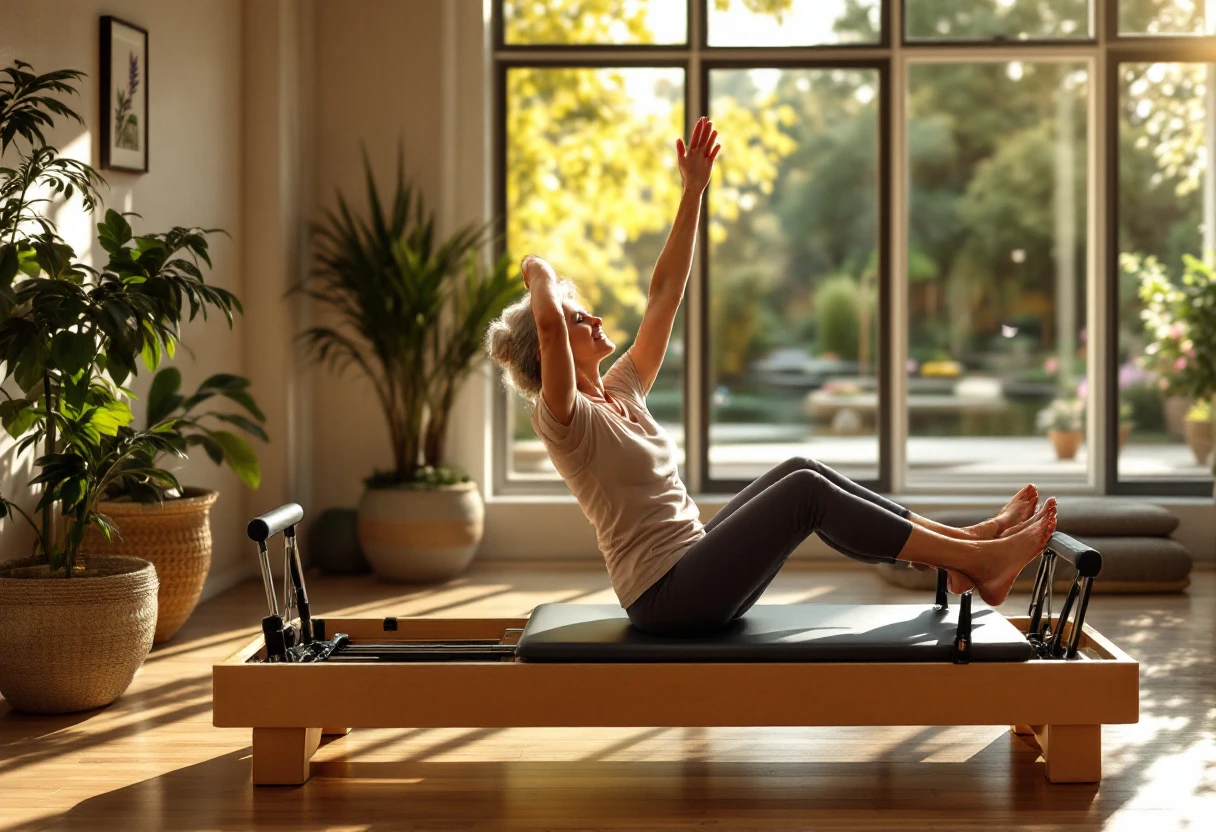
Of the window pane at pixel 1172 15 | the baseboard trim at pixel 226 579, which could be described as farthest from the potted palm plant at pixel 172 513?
the window pane at pixel 1172 15

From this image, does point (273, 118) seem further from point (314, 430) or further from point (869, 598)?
point (869, 598)

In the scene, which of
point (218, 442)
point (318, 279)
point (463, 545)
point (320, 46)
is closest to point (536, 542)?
point (463, 545)

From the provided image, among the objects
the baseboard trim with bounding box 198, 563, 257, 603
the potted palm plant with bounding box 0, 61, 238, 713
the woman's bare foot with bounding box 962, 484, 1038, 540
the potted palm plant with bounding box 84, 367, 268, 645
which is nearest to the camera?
the woman's bare foot with bounding box 962, 484, 1038, 540

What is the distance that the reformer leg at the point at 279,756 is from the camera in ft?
9.93

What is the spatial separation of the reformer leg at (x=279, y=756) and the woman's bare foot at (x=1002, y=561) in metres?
1.56

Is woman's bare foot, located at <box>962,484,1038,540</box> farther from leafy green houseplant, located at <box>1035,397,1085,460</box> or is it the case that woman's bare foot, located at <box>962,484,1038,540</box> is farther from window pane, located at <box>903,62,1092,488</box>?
leafy green houseplant, located at <box>1035,397,1085,460</box>

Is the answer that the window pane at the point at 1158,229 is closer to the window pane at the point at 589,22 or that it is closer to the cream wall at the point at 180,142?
the window pane at the point at 589,22

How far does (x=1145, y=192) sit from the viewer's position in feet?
20.9

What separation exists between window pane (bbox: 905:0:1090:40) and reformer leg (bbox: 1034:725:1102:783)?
4113mm

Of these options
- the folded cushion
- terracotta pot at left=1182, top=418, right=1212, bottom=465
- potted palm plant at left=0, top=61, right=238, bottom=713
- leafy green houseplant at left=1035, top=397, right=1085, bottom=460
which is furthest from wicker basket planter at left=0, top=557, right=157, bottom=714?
terracotta pot at left=1182, top=418, right=1212, bottom=465

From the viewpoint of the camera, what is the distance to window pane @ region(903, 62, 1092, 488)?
6371 mm

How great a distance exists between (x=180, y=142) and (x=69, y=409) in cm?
176

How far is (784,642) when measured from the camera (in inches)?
117

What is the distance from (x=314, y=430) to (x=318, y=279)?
0.68 m
